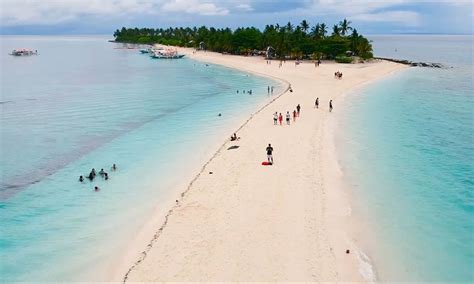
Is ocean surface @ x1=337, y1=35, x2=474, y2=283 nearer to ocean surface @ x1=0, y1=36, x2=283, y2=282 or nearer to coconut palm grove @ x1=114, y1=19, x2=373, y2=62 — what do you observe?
ocean surface @ x1=0, y1=36, x2=283, y2=282

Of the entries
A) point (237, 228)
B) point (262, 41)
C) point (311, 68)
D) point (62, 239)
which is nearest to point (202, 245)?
point (237, 228)

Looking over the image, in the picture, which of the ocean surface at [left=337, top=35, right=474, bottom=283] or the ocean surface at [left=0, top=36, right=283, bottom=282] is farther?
the ocean surface at [left=0, top=36, right=283, bottom=282]

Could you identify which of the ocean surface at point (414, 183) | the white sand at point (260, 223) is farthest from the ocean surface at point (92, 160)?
the ocean surface at point (414, 183)

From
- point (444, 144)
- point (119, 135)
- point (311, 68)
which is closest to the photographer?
point (444, 144)

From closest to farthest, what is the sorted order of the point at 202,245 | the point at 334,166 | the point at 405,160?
the point at 202,245 → the point at 334,166 → the point at 405,160

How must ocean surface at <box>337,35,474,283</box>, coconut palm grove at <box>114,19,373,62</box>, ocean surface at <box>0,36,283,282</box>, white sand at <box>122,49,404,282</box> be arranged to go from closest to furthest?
white sand at <box>122,49,404,282</box> → ocean surface at <box>337,35,474,283</box> → ocean surface at <box>0,36,283,282</box> → coconut palm grove at <box>114,19,373,62</box>

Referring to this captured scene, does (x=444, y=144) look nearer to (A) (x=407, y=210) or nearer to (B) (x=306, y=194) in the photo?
(A) (x=407, y=210)

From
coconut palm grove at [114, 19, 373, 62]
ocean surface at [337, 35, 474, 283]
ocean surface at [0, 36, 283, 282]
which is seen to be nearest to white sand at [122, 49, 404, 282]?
ocean surface at [337, 35, 474, 283]
